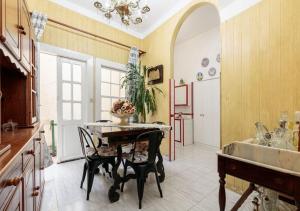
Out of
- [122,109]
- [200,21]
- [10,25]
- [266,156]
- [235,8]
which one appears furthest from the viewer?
[200,21]

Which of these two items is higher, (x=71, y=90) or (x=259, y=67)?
(x=259, y=67)

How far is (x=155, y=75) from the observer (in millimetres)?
3744

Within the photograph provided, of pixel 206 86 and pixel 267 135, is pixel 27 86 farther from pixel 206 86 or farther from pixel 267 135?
pixel 206 86

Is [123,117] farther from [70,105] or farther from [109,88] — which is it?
[109,88]

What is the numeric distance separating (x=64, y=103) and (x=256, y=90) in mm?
3216

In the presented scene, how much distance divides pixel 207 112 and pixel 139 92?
2.15m

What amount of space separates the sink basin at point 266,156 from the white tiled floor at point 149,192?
0.87 metres

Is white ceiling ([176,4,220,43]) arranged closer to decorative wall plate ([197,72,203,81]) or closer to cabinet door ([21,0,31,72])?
decorative wall plate ([197,72,203,81])

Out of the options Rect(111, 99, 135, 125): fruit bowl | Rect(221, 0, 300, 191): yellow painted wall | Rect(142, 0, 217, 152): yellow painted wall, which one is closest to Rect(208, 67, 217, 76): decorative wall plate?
Rect(142, 0, 217, 152): yellow painted wall

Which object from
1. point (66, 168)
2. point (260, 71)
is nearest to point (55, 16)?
point (66, 168)

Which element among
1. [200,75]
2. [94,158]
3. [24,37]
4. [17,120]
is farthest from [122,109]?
[200,75]

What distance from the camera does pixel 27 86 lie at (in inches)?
65.6

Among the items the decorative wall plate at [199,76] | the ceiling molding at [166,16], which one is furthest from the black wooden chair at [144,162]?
the decorative wall plate at [199,76]

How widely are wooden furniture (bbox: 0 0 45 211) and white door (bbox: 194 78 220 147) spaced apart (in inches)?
156
